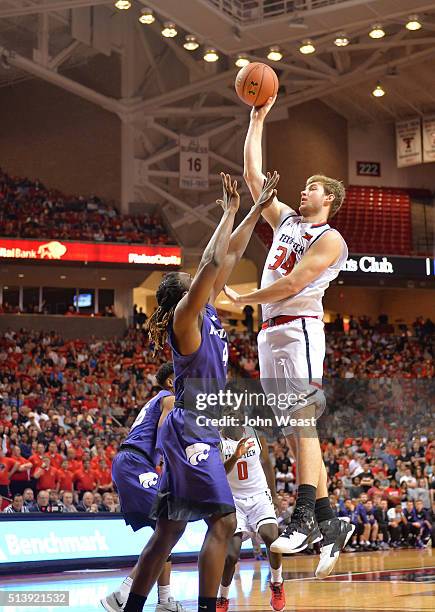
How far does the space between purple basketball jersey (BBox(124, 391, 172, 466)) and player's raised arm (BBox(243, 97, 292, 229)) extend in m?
2.15

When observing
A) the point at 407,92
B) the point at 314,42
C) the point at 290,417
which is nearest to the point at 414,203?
the point at 407,92

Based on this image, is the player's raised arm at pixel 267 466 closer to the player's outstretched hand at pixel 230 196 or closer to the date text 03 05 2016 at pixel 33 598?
the date text 03 05 2016 at pixel 33 598

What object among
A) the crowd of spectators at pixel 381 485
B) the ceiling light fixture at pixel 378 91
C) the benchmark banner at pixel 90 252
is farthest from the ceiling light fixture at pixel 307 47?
the crowd of spectators at pixel 381 485

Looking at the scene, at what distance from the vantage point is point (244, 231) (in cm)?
625

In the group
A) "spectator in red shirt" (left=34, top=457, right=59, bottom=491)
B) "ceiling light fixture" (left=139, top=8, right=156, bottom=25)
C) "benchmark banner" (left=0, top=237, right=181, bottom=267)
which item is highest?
"ceiling light fixture" (left=139, top=8, right=156, bottom=25)

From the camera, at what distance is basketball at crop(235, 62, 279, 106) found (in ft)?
22.0

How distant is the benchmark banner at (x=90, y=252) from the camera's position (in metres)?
28.8

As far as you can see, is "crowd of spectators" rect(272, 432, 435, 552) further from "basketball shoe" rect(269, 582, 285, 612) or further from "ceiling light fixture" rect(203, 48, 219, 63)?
"ceiling light fixture" rect(203, 48, 219, 63)

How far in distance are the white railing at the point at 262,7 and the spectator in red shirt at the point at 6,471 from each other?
44.6 feet

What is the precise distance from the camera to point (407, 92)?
3338 cm

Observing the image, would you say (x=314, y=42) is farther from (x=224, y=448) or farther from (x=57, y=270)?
(x=224, y=448)

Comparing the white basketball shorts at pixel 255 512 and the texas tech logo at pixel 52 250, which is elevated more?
the texas tech logo at pixel 52 250

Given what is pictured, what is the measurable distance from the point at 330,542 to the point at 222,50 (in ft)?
70.7

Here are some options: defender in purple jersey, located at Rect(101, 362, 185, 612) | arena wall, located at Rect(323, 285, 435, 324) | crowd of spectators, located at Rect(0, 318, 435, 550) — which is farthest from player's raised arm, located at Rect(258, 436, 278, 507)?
arena wall, located at Rect(323, 285, 435, 324)
